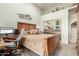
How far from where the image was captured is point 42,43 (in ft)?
6.31

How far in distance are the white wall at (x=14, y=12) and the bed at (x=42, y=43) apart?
28 cm

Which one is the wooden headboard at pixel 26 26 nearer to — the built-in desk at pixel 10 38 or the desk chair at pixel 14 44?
the desk chair at pixel 14 44

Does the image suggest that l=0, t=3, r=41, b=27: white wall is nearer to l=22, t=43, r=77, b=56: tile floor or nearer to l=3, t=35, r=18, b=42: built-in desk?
l=3, t=35, r=18, b=42: built-in desk

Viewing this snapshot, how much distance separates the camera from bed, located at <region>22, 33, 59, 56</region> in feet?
6.31

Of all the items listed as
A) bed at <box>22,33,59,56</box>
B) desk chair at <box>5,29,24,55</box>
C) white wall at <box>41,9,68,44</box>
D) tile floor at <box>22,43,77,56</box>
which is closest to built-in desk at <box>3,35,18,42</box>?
desk chair at <box>5,29,24,55</box>

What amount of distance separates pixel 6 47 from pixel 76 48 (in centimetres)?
123

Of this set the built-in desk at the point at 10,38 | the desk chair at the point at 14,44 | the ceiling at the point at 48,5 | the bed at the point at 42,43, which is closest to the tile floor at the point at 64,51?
the bed at the point at 42,43

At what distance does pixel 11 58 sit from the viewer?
2.02 m

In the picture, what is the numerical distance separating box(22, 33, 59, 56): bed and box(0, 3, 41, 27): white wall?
0.28 meters

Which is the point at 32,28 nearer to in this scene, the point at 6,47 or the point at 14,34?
the point at 14,34

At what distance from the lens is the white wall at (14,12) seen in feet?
6.28

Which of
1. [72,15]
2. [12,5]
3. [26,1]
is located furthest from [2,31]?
[72,15]

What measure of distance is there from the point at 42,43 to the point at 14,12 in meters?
0.73

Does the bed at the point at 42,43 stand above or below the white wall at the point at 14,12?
below
